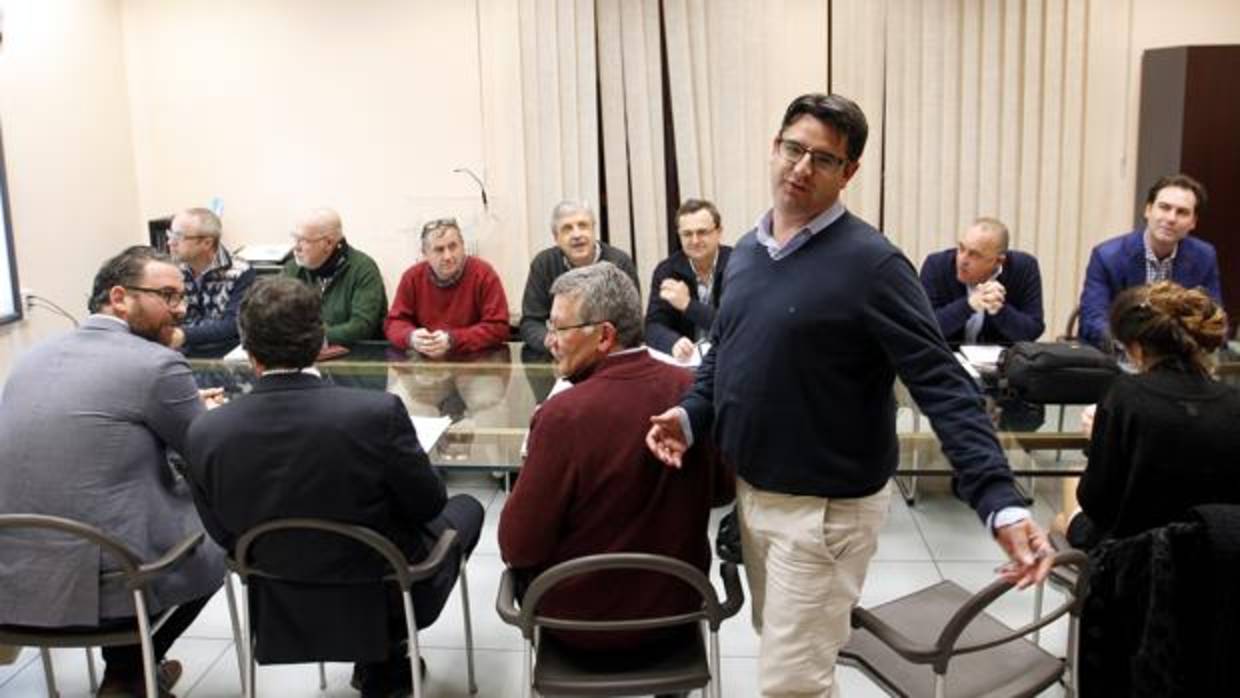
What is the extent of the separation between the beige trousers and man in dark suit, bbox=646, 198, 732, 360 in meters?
1.77

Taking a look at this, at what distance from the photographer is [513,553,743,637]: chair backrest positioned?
73.4 inches

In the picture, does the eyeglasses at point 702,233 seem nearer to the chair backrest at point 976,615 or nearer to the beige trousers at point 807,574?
the beige trousers at point 807,574

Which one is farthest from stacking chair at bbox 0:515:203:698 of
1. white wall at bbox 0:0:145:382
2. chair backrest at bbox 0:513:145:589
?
white wall at bbox 0:0:145:382

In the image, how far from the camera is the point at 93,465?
2.29 meters

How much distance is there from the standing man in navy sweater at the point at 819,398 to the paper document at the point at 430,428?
0.87m

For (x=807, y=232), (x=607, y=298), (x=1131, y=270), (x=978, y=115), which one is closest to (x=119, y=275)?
(x=607, y=298)

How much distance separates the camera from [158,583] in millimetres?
2363

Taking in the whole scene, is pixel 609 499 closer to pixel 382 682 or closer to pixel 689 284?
pixel 382 682

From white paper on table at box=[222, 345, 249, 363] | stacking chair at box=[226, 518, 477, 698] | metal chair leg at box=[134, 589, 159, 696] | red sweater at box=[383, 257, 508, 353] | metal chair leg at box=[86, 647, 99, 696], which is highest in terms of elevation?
red sweater at box=[383, 257, 508, 353]

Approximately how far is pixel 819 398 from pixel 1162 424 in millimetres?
771

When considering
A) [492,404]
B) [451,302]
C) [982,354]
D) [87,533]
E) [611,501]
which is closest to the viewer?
[611,501]

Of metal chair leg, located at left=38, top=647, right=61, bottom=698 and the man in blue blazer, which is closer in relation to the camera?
metal chair leg, located at left=38, top=647, right=61, bottom=698

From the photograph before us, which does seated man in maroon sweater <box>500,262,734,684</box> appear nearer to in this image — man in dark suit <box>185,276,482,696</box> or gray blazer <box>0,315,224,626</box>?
man in dark suit <box>185,276,482,696</box>

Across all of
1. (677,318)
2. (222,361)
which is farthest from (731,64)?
(222,361)
